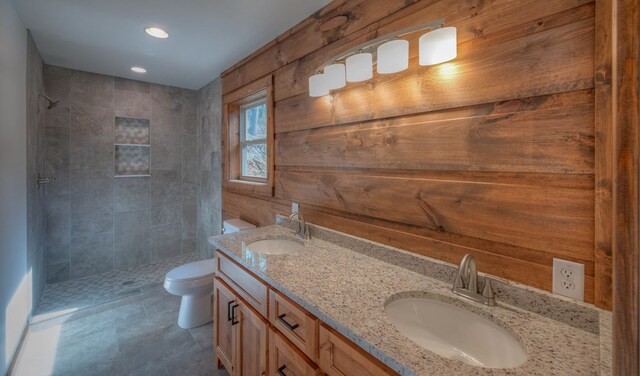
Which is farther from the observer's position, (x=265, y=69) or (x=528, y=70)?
(x=265, y=69)

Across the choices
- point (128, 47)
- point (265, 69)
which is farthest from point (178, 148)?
point (265, 69)

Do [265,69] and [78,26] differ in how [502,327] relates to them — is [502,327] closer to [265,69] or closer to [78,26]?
[265,69]

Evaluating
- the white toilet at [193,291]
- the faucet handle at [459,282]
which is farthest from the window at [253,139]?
the faucet handle at [459,282]

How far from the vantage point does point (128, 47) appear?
94.5 inches

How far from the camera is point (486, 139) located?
105cm

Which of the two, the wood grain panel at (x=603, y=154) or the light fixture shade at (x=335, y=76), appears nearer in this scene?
the wood grain panel at (x=603, y=154)

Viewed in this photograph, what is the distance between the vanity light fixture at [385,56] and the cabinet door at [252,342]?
4.13 feet

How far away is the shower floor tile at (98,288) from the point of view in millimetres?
2527

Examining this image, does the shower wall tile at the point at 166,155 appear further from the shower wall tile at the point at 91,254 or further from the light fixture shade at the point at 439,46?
the light fixture shade at the point at 439,46

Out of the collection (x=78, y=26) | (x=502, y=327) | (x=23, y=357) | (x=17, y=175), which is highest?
(x=78, y=26)

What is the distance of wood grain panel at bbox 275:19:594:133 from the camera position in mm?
867

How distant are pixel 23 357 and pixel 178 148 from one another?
2496 mm

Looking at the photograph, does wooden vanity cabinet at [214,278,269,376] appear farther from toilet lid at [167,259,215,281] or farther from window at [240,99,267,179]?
window at [240,99,267,179]

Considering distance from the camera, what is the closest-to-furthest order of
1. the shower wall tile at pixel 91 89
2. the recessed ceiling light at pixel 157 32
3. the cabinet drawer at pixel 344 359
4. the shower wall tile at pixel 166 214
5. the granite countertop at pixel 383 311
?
the granite countertop at pixel 383 311, the cabinet drawer at pixel 344 359, the recessed ceiling light at pixel 157 32, the shower wall tile at pixel 91 89, the shower wall tile at pixel 166 214
